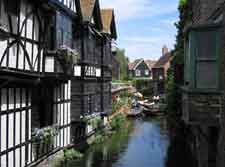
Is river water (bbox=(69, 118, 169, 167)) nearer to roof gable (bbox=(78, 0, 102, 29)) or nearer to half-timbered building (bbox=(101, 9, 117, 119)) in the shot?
half-timbered building (bbox=(101, 9, 117, 119))

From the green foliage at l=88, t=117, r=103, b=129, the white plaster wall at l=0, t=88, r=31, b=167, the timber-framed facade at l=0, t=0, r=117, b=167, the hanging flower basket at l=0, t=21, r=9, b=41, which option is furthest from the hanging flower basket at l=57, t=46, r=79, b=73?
the green foliage at l=88, t=117, r=103, b=129

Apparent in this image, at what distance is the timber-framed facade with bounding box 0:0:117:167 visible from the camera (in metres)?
13.6

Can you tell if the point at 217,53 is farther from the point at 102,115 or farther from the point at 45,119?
the point at 102,115

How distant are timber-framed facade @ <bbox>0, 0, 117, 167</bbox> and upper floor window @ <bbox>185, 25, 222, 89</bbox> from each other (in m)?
5.48

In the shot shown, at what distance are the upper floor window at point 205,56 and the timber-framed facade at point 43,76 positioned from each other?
5.48 meters

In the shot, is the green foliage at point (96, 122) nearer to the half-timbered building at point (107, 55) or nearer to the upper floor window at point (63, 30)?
the half-timbered building at point (107, 55)

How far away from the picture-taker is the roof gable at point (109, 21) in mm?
32875

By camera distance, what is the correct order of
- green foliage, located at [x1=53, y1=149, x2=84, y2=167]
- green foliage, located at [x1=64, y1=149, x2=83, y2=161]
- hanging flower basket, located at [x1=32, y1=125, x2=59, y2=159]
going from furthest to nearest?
green foliage, located at [x1=64, y1=149, x2=83, y2=161], green foliage, located at [x1=53, y1=149, x2=84, y2=167], hanging flower basket, located at [x1=32, y1=125, x2=59, y2=159]

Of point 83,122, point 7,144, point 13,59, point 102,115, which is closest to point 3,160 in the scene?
point 7,144

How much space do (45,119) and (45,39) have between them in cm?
359

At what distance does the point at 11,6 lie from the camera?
Result: 13695 mm

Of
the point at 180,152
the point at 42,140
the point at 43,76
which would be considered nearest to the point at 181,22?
the point at 180,152

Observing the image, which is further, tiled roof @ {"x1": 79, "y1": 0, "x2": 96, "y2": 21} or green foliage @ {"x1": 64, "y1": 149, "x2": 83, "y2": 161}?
tiled roof @ {"x1": 79, "y1": 0, "x2": 96, "y2": 21}

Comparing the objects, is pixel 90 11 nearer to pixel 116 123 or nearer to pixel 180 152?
pixel 180 152
